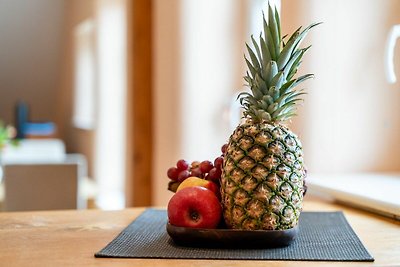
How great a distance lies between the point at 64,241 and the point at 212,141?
2.09 meters

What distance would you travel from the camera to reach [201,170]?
1344 mm

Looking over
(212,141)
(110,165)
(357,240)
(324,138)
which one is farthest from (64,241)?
(110,165)

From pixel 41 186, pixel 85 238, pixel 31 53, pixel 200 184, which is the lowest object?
pixel 41 186

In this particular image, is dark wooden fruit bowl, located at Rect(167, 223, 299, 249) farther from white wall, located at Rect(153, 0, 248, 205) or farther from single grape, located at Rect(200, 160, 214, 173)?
white wall, located at Rect(153, 0, 248, 205)

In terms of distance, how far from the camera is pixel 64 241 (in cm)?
123

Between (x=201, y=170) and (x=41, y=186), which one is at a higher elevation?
(x=201, y=170)

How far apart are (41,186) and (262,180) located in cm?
170

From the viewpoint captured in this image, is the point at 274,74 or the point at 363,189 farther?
the point at 363,189

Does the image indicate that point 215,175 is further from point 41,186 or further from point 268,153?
point 41,186

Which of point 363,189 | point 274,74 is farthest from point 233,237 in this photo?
point 363,189

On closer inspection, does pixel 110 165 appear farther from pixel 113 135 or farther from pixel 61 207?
pixel 61 207

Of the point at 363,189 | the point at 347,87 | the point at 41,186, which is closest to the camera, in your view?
the point at 363,189

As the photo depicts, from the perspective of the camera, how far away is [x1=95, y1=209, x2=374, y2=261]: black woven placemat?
1090 millimetres

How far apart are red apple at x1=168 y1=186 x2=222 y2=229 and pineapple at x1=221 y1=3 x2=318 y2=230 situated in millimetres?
23
